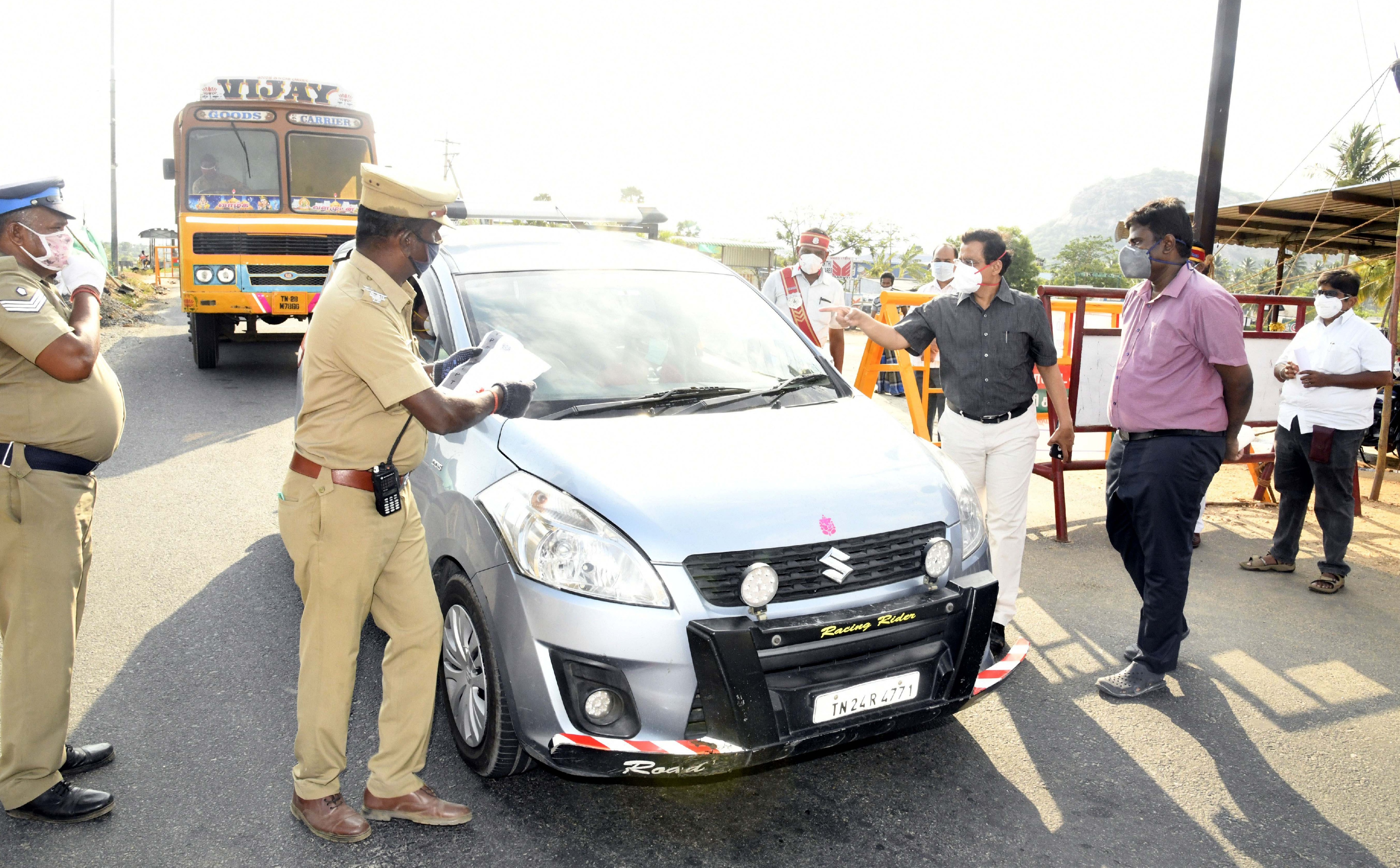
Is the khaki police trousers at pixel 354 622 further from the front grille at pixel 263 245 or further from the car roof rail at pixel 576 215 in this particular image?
the front grille at pixel 263 245

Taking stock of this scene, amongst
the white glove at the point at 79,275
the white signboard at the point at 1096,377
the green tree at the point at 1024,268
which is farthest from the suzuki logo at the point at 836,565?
the green tree at the point at 1024,268

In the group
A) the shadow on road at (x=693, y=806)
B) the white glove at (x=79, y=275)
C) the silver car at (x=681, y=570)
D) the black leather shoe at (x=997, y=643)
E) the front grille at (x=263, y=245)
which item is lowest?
the shadow on road at (x=693, y=806)

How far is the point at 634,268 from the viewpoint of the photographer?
422 cm

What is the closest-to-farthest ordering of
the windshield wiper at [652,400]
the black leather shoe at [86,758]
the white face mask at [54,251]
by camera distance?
1. the white face mask at [54,251]
2. the black leather shoe at [86,758]
3. the windshield wiper at [652,400]

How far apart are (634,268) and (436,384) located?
4.32 feet

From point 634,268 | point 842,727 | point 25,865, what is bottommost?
point 25,865

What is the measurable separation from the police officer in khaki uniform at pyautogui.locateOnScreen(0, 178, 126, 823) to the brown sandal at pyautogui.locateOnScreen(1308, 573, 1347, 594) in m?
6.06

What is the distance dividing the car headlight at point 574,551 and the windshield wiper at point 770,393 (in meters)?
0.74

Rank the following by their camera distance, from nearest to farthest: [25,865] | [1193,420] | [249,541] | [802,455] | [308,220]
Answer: [25,865] < [802,455] < [1193,420] < [249,541] < [308,220]

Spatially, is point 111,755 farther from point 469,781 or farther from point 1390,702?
point 1390,702

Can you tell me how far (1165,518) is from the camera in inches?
160

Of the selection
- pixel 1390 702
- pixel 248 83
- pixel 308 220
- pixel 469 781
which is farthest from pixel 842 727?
pixel 248 83

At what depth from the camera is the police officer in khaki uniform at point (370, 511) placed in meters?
2.69

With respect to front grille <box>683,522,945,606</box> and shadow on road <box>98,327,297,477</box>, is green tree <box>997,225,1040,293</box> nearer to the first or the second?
shadow on road <box>98,327,297,477</box>
